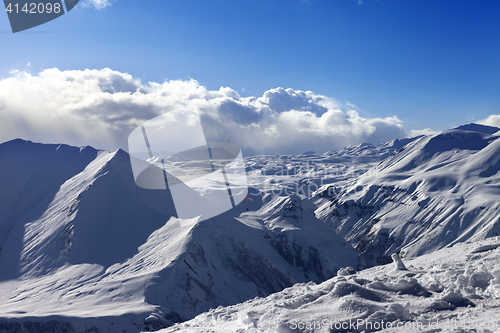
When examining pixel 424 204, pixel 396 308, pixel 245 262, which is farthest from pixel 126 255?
pixel 424 204

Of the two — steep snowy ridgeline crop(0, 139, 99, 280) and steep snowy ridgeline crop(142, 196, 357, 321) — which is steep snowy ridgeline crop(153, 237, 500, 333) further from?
steep snowy ridgeline crop(0, 139, 99, 280)

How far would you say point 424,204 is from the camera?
12331 centimetres

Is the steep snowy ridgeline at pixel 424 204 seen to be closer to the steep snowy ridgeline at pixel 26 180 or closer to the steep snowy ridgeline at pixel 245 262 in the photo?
the steep snowy ridgeline at pixel 245 262

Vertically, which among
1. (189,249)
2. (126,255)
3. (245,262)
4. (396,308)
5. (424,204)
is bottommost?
(424,204)

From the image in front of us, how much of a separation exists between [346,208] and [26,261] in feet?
402

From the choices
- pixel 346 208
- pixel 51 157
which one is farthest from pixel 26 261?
pixel 346 208

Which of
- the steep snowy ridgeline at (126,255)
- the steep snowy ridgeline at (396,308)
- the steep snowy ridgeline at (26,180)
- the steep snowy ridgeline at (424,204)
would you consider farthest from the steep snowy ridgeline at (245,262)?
the steep snowy ridgeline at (26,180)

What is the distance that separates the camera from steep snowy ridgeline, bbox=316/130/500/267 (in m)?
106

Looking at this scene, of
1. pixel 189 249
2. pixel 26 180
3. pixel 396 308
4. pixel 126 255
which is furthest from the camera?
pixel 26 180

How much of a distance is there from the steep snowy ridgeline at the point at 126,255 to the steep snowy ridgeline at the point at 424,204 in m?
30.2

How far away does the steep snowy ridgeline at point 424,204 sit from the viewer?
347ft

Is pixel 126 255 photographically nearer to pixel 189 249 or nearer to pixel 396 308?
pixel 189 249

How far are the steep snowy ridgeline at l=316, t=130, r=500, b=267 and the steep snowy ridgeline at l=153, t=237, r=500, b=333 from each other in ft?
263

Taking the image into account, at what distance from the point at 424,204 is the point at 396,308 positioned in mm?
128270
